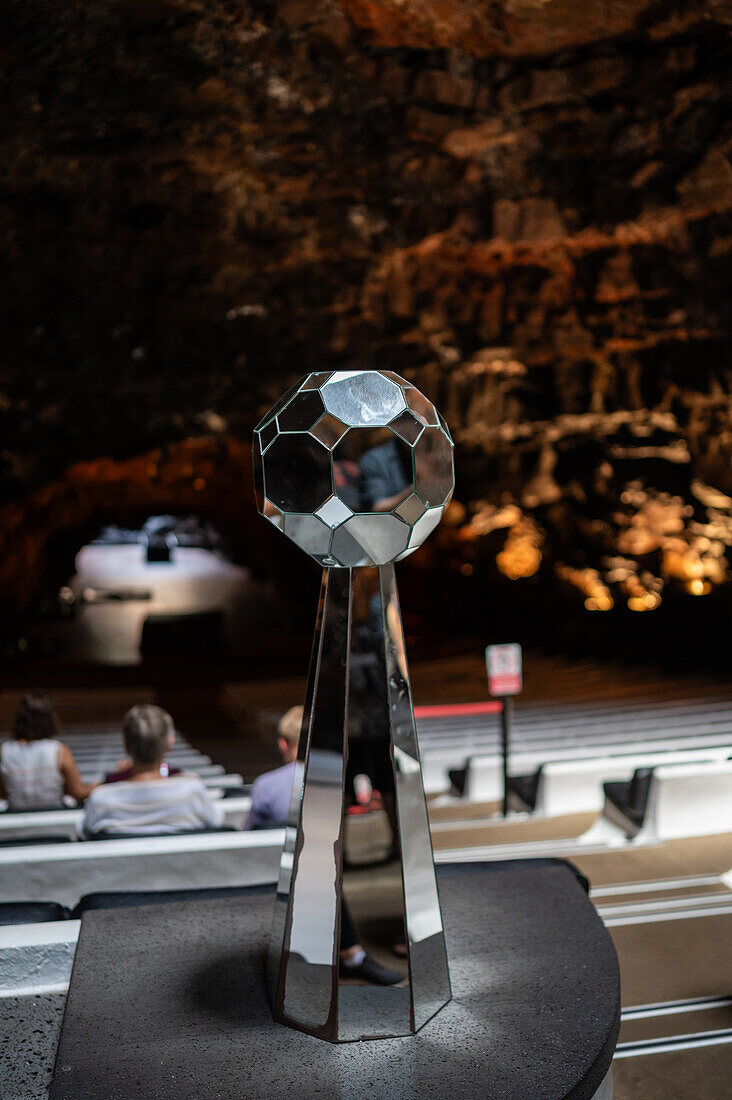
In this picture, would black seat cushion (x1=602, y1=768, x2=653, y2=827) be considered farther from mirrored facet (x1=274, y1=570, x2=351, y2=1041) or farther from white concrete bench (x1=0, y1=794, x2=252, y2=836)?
mirrored facet (x1=274, y1=570, x2=351, y2=1041)

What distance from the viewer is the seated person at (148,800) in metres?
2.79

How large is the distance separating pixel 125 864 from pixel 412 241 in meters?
11.0

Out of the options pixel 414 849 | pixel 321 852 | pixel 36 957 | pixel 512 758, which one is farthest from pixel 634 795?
pixel 36 957

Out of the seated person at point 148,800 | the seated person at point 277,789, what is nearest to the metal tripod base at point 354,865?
the seated person at point 277,789

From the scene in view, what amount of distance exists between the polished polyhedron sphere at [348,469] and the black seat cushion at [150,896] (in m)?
0.95

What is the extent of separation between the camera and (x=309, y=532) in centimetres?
155

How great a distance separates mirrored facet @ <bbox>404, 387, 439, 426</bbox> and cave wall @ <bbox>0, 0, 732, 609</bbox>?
896cm

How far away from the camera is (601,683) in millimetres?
10133

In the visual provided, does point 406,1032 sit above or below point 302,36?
below

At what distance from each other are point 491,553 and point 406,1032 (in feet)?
45.9

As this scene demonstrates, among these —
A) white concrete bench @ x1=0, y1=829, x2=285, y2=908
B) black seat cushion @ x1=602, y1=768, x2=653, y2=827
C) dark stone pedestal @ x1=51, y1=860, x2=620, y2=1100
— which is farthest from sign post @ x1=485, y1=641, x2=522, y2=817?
dark stone pedestal @ x1=51, y1=860, x2=620, y2=1100

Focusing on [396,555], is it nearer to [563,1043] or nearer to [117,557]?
[563,1043]

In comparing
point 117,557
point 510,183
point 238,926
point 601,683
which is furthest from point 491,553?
point 117,557

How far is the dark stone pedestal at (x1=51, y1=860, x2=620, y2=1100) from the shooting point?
132 centimetres
